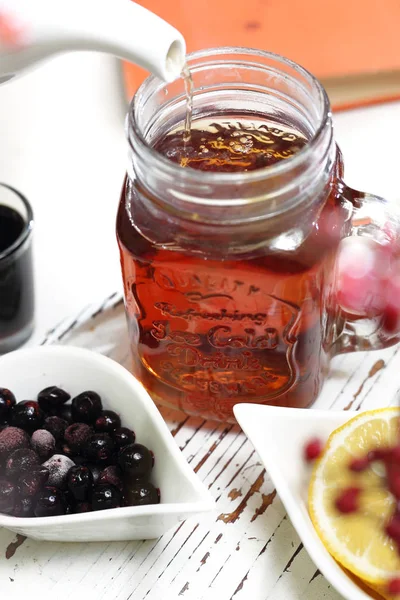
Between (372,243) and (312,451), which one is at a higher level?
(372,243)

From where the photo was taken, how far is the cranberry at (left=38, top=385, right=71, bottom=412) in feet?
3.22

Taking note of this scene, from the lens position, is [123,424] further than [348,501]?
Yes

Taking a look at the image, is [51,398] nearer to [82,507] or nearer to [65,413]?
[65,413]

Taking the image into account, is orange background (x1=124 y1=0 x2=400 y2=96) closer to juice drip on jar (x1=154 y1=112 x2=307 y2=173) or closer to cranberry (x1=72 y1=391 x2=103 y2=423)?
juice drip on jar (x1=154 y1=112 x2=307 y2=173)

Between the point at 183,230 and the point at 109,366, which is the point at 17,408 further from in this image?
the point at 183,230

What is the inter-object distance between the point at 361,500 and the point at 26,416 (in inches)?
14.7

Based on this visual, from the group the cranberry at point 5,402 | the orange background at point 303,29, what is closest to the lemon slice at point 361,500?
the cranberry at point 5,402

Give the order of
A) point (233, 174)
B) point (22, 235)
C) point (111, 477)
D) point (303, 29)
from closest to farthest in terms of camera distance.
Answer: point (233, 174)
point (111, 477)
point (22, 235)
point (303, 29)

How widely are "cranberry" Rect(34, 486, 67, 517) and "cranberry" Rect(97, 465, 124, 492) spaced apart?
0.05 metres

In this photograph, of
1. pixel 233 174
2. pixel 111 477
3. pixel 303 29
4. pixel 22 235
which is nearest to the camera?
pixel 233 174

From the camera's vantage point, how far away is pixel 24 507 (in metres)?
0.88

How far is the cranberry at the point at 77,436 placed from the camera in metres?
0.94

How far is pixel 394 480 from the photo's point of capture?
879 millimetres

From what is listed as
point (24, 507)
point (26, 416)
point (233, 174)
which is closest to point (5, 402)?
point (26, 416)
